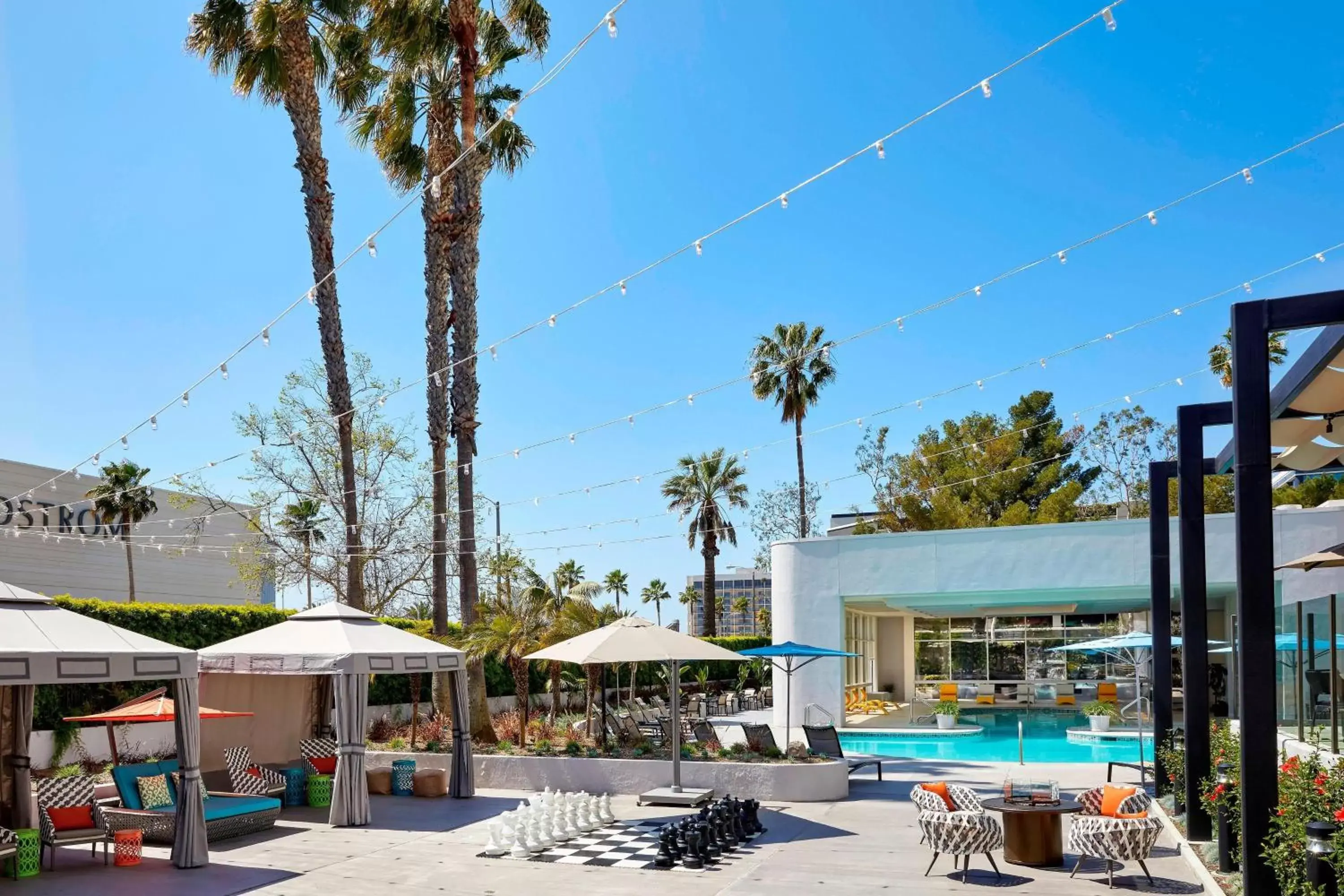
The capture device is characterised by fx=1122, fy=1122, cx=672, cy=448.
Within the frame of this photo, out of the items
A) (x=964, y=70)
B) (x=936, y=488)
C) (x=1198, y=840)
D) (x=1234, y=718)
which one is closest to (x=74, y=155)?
(x=964, y=70)

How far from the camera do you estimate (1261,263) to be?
51.5ft

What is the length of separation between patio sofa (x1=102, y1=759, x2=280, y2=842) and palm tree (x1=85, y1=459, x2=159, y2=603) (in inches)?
901

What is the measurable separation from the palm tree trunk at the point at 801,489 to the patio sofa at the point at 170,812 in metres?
29.0

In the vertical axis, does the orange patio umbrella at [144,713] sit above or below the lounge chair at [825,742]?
above

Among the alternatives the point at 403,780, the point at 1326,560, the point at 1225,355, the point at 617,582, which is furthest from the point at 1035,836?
the point at 617,582

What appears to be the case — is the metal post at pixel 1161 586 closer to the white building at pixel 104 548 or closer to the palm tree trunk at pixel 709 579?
the white building at pixel 104 548

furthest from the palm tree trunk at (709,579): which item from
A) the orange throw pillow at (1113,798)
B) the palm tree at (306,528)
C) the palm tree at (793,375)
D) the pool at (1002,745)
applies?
the orange throw pillow at (1113,798)

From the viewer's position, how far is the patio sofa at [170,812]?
37.6 feet

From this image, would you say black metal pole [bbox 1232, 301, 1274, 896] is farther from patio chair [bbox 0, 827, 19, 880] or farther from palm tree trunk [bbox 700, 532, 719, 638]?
palm tree trunk [bbox 700, 532, 719, 638]

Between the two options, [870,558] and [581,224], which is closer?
[581,224]

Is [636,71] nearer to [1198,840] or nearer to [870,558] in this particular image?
[1198,840]

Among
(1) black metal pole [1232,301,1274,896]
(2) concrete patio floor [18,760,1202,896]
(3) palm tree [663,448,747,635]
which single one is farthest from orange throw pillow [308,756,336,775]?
(3) palm tree [663,448,747,635]

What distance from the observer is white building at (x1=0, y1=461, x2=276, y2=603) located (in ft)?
99.5

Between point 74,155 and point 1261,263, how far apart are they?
56.6 feet
